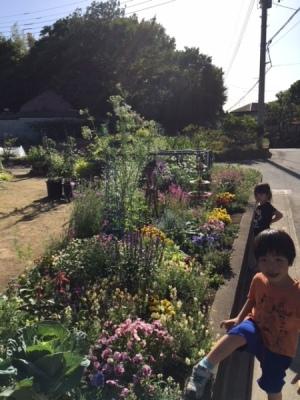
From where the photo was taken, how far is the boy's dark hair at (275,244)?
2717mm

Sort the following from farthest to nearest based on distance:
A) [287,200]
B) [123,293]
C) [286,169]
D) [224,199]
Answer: [286,169] < [287,200] < [224,199] < [123,293]

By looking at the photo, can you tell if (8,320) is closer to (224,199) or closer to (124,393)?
(124,393)

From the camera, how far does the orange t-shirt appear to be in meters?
2.73

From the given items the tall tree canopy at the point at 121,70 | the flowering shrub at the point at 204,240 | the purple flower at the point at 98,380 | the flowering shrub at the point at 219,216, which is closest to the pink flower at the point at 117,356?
the purple flower at the point at 98,380

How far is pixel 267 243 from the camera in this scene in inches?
108

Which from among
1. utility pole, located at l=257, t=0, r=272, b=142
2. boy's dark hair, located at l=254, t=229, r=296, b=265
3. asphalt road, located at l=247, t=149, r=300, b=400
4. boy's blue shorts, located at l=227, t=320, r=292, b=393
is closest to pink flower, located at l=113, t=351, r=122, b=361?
boy's blue shorts, located at l=227, t=320, r=292, b=393

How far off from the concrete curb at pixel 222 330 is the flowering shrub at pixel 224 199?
2.83 meters

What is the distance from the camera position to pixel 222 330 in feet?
12.6

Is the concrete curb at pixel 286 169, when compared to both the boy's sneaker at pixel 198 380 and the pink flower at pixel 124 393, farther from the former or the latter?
the pink flower at pixel 124 393

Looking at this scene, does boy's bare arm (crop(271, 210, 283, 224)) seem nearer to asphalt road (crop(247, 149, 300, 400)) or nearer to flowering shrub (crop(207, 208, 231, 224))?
asphalt road (crop(247, 149, 300, 400))

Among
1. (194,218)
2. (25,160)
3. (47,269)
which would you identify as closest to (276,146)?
(25,160)

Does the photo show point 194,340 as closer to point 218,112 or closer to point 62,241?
point 62,241

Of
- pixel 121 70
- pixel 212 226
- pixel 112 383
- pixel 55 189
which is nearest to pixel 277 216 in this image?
pixel 212 226

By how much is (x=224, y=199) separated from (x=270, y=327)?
6.30m
